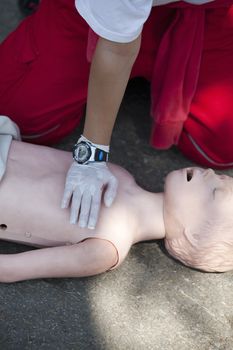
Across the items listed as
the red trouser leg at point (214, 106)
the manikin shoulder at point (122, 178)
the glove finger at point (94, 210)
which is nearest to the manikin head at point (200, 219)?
the manikin shoulder at point (122, 178)

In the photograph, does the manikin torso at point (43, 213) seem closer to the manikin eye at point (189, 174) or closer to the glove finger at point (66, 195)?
the glove finger at point (66, 195)

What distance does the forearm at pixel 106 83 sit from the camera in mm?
1672

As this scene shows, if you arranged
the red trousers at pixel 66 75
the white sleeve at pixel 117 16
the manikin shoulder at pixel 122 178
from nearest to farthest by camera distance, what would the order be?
the white sleeve at pixel 117 16 → the manikin shoulder at pixel 122 178 → the red trousers at pixel 66 75

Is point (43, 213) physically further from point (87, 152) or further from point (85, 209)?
point (87, 152)

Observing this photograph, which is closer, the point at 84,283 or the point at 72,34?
the point at 84,283

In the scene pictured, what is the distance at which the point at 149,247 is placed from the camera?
1976mm

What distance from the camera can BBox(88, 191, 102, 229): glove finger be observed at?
1742 mm

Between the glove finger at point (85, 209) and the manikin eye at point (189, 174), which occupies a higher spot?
the manikin eye at point (189, 174)

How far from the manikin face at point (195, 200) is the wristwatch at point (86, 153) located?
23 cm

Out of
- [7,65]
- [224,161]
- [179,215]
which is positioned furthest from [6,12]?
[179,215]

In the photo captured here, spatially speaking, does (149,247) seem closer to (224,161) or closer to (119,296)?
(119,296)

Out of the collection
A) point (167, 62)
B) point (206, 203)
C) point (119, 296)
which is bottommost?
point (119, 296)

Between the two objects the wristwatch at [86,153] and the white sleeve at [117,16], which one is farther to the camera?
the wristwatch at [86,153]

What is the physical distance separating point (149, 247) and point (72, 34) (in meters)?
0.77
